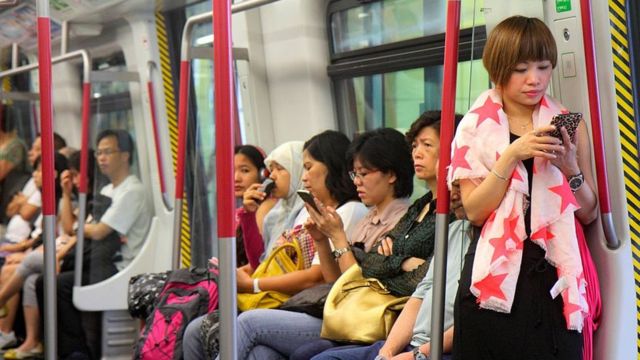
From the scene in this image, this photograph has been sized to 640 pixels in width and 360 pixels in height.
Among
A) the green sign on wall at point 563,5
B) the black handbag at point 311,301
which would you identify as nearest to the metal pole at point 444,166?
the green sign on wall at point 563,5

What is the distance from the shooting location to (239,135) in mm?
5473

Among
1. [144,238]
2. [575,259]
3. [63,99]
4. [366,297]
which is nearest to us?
[575,259]

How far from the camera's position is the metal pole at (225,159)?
2.94m

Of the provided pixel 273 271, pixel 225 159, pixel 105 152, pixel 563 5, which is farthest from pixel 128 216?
pixel 563 5

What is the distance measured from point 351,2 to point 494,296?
2500mm

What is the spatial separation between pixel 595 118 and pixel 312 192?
70.6 inches

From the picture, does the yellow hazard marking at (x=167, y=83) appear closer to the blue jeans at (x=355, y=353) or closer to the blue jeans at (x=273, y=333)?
the blue jeans at (x=273, y=333)

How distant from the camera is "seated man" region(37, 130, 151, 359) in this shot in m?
6.46

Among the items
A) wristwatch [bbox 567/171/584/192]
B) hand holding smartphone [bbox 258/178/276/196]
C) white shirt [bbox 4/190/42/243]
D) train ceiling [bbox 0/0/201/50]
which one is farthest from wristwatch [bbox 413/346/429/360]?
white shirt [bbox 4/190/42/243]

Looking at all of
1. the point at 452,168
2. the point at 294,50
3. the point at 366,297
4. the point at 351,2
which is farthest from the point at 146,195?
the point at 452,168

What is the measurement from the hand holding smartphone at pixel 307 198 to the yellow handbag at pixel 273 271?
52 cm

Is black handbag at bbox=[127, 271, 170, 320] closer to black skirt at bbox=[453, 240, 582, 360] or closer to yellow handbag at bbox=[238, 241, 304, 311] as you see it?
yellow handbag at bbox=[238, 241, 304, 311]

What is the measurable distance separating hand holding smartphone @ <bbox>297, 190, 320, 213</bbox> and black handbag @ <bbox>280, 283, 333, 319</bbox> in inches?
13.8

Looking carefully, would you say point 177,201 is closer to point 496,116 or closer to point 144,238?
point 144,238
